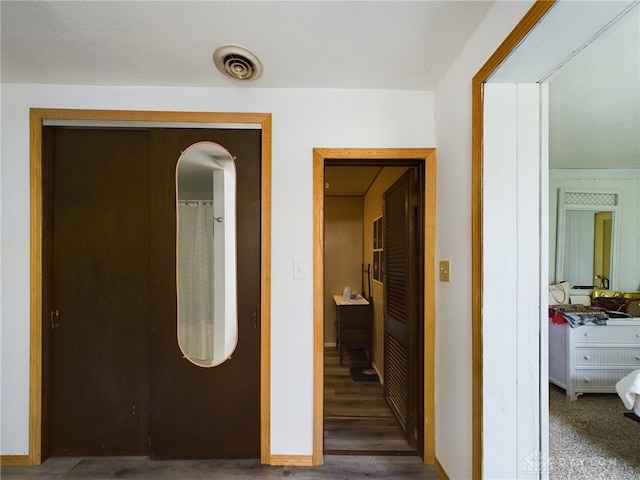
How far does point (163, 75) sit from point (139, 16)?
0.45 meters

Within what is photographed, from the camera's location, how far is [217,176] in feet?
6.11

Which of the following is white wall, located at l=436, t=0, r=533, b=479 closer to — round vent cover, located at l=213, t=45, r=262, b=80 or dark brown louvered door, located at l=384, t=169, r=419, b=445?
dark brown louvered door, located at l=384, t=169, r=419, b=445

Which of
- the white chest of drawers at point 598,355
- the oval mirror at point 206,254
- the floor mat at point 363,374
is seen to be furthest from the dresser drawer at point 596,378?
the oval mirror at point 206,254

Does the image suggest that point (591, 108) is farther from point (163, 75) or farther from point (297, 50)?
point (163, 75)

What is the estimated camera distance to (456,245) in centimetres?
154

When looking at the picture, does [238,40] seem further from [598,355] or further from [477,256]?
[598,355]

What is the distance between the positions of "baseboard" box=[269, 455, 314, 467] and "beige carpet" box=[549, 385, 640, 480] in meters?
1.45

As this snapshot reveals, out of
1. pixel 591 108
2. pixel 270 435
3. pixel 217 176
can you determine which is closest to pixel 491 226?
pixel 591 108

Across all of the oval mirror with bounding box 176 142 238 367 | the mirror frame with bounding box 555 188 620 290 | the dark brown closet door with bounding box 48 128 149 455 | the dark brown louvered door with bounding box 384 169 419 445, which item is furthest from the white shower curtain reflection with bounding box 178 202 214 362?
the mirror frame with bounding box 555 188 620 290

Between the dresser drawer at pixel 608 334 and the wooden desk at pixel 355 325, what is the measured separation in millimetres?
1916

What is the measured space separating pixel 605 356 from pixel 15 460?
177 inches

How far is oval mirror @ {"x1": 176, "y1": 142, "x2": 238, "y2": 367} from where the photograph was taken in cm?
183

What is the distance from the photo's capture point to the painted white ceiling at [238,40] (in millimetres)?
1246

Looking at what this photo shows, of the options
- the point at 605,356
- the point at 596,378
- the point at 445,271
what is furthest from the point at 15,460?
the point at 605,356
